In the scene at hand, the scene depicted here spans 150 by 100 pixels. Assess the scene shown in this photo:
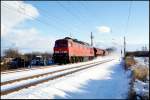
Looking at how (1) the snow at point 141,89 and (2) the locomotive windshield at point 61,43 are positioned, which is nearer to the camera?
(1) the snow at point 141,89

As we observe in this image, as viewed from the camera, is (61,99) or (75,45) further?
(75,45)

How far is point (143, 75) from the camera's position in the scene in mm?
17672

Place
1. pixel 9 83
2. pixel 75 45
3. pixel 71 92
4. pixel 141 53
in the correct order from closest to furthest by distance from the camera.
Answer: pixel 71 92
pixel 9 83
pixel 75 45
pixel 141 53

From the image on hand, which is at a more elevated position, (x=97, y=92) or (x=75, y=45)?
(x=75, y=45)

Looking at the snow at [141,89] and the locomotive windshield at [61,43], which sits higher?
the locomotive windshield at [61,43]

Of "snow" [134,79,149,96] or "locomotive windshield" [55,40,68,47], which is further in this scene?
"locomotive windshield" [55,40,68,47]

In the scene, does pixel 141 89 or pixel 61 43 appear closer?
pixel 141 89

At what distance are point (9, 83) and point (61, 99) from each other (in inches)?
235

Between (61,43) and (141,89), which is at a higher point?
(61,43)

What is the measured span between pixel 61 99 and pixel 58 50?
2833 centimetres

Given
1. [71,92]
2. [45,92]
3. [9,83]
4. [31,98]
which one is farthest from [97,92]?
[9,83]

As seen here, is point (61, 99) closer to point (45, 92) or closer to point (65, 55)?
point (45, 92)

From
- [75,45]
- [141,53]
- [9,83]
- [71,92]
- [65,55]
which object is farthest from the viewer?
[141,53]

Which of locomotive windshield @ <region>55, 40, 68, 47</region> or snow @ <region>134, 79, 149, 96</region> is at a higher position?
locomotive windshield @ <region>55, 40, 68, 47</region>
